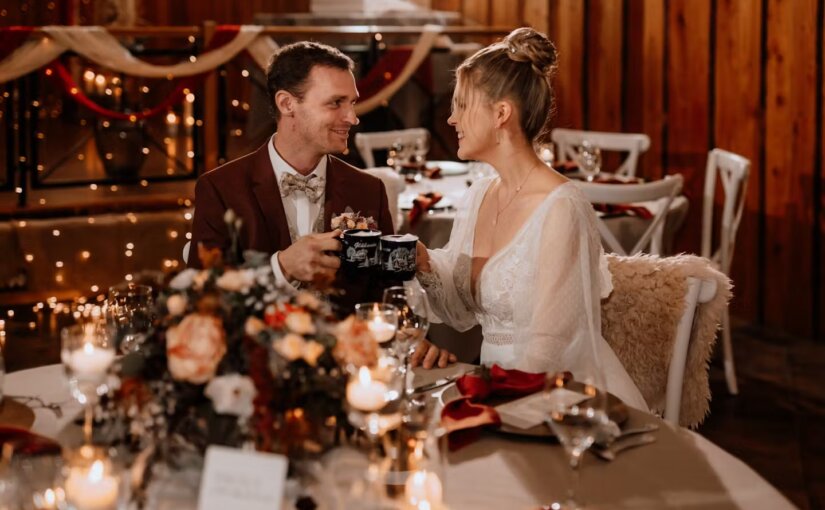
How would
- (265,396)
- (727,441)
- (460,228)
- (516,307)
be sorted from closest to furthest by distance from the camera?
1. (265,396)
2. (516,307)
3. (460,228)
4. (727,441)

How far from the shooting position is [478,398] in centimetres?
206

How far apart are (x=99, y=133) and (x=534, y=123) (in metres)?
5.25

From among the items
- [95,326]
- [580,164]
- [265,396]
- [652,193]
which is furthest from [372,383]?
[580,164]

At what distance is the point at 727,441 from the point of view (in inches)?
171

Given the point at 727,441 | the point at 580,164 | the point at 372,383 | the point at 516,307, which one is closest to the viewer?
the point at 372,383

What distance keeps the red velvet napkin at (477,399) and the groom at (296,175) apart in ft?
3.28

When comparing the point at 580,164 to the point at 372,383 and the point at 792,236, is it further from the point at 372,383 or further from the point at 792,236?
the point at 372,383

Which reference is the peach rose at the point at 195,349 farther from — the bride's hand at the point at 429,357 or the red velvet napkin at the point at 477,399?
the bride's hand at the point at 429,357

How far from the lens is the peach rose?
1.57 m

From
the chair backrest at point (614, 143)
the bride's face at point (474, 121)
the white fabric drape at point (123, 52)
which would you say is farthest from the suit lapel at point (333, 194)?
the white fabric drape at point (123, 52)

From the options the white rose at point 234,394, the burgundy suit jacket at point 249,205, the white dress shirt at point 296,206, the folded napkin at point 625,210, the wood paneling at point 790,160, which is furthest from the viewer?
the wood paneling at point 790,160

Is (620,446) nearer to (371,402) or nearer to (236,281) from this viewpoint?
(371,402)

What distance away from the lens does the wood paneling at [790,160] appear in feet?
18.8

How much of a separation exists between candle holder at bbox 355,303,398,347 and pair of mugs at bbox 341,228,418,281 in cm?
36
